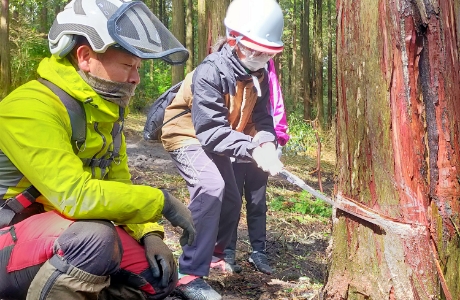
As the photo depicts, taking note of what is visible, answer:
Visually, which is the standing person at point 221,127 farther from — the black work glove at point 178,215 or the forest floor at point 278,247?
the black work glove at point 178,215

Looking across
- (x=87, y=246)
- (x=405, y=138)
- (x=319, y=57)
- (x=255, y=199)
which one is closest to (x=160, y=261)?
(x=87, y=246)

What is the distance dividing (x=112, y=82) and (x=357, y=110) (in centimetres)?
110

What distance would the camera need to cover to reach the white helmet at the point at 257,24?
332cm

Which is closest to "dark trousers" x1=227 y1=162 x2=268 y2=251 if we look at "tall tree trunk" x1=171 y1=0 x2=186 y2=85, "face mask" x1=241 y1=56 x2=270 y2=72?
"face mask" x1=241 y1=56 x2=270 y2=72

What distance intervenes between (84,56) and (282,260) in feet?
8.07

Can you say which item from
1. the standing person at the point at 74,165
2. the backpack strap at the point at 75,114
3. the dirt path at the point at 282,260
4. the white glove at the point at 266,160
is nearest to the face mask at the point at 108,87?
the standing person at the point at 74,165

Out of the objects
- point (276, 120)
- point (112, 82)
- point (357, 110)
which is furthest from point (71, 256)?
point (276, 120)

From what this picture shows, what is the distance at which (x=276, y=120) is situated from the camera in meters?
3.96

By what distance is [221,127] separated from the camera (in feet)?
10.3

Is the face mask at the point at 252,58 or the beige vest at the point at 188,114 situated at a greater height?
the face mask at the point at 252,58

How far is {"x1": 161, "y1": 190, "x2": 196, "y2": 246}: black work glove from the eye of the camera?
2.33m

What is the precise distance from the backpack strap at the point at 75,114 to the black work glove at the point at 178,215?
1.46 feet

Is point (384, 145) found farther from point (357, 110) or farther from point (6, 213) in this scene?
point (6, 213)

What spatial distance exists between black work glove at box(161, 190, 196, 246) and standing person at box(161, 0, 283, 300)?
0.59 meters
